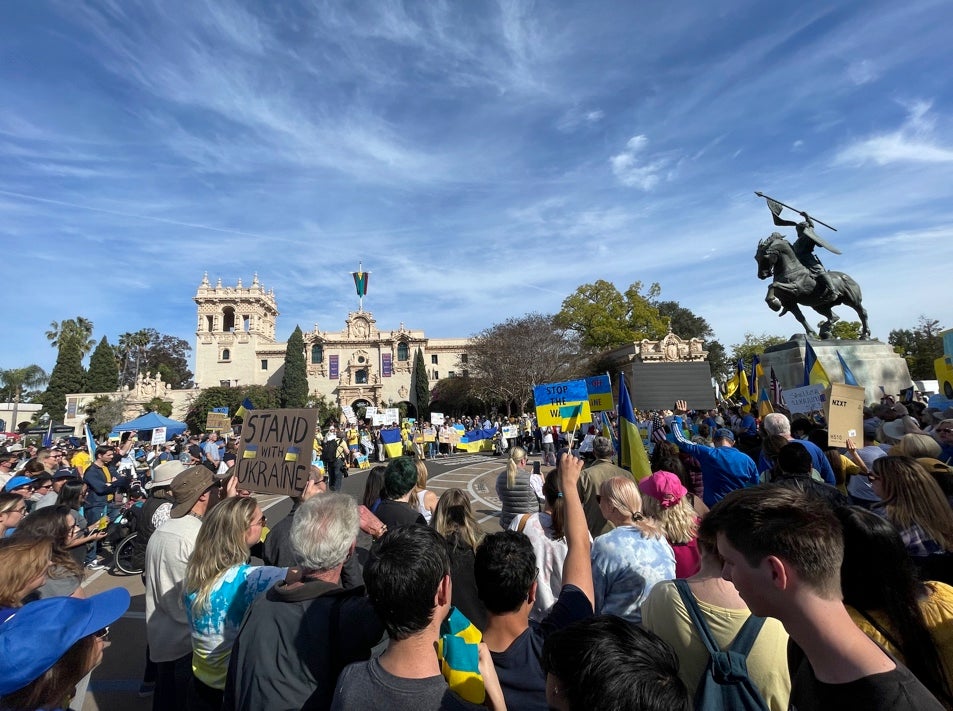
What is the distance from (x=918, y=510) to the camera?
2811 mm

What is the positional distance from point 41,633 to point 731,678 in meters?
2.29

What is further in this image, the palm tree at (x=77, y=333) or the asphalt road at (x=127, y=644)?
the palm tree at (x=77, y=333)

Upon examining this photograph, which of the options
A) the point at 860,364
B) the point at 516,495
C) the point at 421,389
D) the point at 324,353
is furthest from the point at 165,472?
the point at 324,353

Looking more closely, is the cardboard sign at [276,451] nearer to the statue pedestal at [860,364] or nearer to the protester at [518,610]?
the protester at [518,610]

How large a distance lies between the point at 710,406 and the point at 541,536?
1667cm

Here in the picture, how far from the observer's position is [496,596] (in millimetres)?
2059

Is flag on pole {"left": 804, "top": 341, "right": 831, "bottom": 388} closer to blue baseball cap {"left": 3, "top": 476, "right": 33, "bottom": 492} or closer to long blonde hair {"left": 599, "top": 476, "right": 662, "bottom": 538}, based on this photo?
long blonde hair {"left": 599, "top": 476, "right": 662, "bottom": 538}

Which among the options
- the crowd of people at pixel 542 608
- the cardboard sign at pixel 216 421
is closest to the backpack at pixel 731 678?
the crowd of people at pixel 542 608

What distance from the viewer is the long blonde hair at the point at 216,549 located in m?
2.60

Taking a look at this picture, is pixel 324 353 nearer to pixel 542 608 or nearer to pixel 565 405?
pixel 565 405

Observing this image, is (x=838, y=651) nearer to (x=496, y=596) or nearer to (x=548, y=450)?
(x=496, y=596)

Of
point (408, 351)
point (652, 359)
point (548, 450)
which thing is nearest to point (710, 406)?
point (548, 450)

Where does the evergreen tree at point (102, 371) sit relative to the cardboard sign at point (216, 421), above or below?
above

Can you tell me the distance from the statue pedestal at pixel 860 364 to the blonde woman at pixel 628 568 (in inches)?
564
